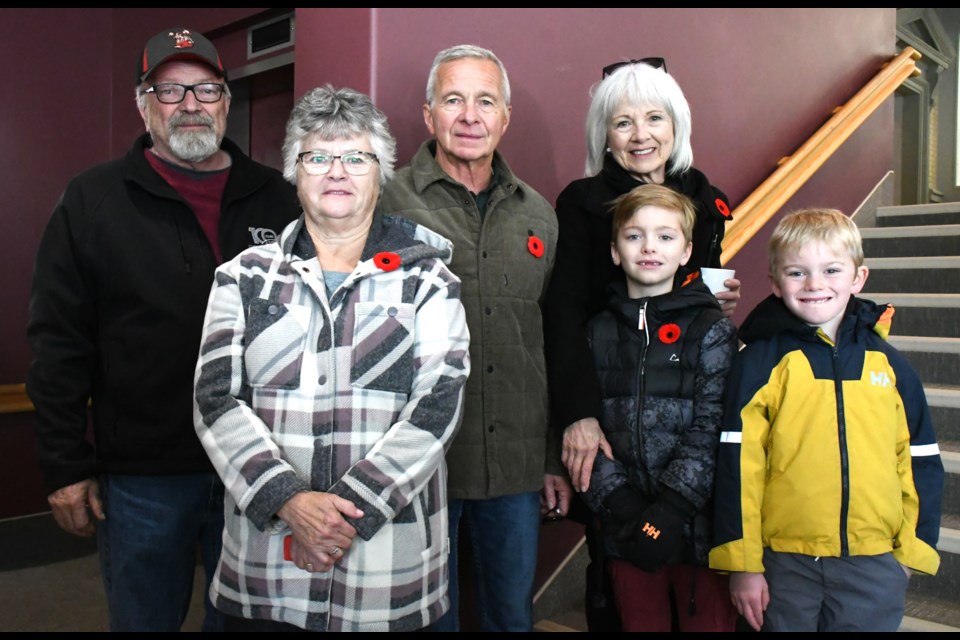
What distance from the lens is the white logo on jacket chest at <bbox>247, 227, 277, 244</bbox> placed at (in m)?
1.78

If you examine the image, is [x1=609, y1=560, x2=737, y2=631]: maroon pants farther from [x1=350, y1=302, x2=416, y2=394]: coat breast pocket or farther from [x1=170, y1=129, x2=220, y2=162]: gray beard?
[x1=170, y1=129, x2=220, y2=162]: gray beard

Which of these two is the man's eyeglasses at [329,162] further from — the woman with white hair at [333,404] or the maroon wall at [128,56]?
the maroon wall at [128,56]

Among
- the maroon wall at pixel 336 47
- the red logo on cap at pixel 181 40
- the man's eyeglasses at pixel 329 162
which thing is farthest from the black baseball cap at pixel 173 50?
the man's eyeglasses at pixel 329 162

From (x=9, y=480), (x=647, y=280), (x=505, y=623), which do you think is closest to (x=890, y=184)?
→ (x=647, y=280)

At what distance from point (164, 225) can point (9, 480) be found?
9.22ft

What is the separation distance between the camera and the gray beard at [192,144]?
175 cm

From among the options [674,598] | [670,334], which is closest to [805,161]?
[670,334]

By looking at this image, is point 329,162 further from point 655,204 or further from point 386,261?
point 655,204

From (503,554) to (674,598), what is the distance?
404 millimetres

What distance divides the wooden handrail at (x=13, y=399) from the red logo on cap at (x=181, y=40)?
268 centimetres

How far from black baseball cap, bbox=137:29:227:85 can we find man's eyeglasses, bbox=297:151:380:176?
1.76 ft

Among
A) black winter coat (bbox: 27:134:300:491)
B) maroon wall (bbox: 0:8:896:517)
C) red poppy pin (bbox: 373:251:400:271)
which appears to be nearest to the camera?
red poppy pin (bbox: 373:251:400:271)

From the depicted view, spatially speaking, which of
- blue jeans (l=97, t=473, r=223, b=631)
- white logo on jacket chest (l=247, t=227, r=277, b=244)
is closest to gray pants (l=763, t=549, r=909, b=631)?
blue jeans (l=97, t=473, r=223, b=631)

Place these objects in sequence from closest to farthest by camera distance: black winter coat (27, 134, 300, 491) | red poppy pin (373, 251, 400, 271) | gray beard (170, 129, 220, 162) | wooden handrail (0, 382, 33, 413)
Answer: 1. red poppy pin (373, 251, 400, 271)
2. black winter coat (27, 134, 300, 491)
3. gray beard (170, 129, 220, 162)
4. wooden handrail (0, 382, 33, 413)
